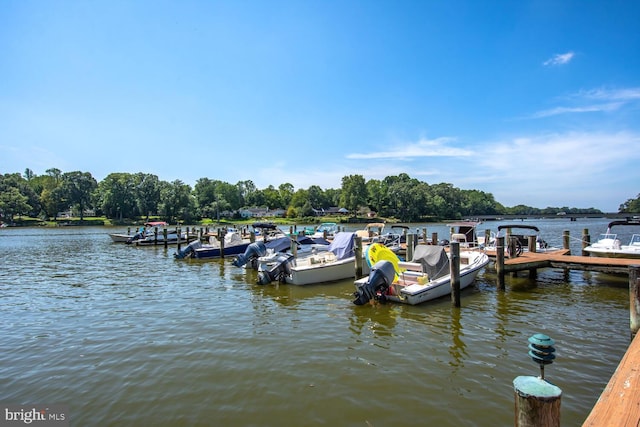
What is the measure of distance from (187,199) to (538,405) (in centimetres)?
10722

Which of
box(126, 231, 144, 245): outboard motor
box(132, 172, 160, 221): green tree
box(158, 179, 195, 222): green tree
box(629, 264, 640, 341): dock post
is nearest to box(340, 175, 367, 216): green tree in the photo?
box(158, 179, 195, 222): green tree

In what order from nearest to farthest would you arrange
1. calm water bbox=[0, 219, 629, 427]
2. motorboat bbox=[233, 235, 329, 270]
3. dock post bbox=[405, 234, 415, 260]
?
calm water bbox=[0, 219, 629, 427] → dock post bbox=[405, 234, 415, 260] → motorboat bbox=[233, 235, 329, 270]

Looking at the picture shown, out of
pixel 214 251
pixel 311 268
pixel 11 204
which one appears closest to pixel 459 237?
pixel 311 268

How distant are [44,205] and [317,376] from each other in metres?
122

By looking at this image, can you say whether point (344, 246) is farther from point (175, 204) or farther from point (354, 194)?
point (354, 194)

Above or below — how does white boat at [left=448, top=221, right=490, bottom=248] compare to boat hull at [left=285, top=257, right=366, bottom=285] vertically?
above

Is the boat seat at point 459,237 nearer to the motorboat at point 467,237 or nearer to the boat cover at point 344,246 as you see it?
the motorboat at point 467,237

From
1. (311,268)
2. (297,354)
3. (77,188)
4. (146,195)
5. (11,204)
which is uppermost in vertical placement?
(77,188)

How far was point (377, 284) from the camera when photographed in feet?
39.8

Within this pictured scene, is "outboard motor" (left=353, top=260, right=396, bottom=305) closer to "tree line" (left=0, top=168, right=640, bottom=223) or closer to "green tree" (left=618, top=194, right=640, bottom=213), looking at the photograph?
"tree line" (left=0, top=168, right=640, bottom=223)

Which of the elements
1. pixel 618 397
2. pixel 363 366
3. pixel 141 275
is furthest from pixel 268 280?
pixel 618 397

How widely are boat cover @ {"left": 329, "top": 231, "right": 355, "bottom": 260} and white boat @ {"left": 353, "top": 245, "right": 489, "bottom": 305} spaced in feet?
11.7

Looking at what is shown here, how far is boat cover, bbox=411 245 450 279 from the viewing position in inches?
529

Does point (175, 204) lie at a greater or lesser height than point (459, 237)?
greater
